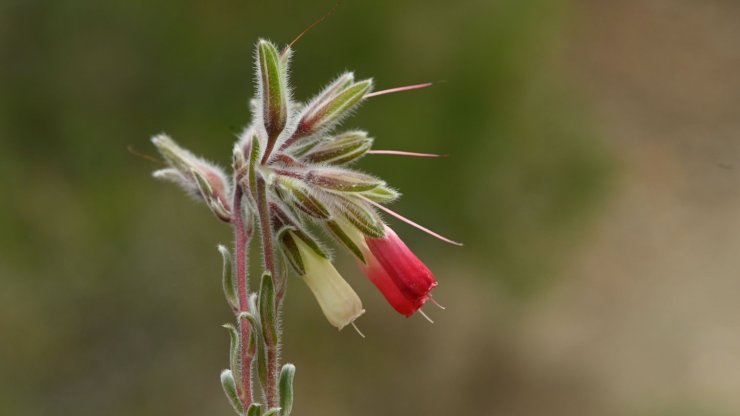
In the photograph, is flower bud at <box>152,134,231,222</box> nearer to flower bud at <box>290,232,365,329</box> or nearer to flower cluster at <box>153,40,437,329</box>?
flower cluster at <box>153,40,437,329</box>

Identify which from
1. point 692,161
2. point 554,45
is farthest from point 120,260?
point 692,161

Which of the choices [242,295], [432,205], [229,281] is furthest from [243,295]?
[432,205]

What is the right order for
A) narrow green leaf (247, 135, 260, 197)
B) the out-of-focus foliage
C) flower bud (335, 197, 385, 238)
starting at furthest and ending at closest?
the out-of-focus foliage
flower bud (335, 197, 385, 238)
narrow green leaf (247, 135, 260, 197)

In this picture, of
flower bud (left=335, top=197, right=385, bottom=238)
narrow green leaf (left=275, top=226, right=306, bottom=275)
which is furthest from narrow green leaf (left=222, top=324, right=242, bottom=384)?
flower bud (left=335, top=197, right=385, bottom=238)

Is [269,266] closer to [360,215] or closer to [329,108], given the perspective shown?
[360,215]

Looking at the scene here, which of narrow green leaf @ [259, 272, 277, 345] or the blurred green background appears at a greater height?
narrow green leaf @ [259, 272, 277, 345]

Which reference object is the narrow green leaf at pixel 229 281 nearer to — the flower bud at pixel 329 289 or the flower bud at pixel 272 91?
the flower bud at pixel 329 289

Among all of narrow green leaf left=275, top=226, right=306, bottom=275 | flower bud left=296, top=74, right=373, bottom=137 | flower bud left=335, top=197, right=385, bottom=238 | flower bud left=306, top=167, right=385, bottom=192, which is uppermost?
flower bud left=296, top=74, right=373, bottom=137
